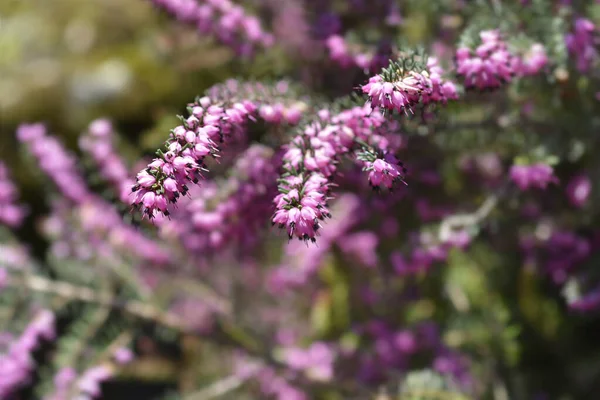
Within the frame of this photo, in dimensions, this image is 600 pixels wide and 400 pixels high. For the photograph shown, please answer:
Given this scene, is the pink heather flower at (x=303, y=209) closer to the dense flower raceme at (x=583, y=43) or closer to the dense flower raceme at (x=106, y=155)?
the dense flower raceme at (x=583, y=43)

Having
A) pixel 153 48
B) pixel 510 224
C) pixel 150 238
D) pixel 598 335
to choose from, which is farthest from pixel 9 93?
pixel 598 335

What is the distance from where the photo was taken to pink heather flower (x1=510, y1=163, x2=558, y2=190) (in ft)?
5.54

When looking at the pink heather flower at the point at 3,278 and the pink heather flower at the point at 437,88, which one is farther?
the pink heather flower at the point at 3,278

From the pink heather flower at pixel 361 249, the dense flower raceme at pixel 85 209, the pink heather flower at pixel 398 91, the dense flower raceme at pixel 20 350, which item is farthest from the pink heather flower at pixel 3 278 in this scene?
the pink heather flower at pixel 398 91

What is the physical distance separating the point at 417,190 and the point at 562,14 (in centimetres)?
79

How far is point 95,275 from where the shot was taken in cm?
231

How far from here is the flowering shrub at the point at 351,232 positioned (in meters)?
1.67

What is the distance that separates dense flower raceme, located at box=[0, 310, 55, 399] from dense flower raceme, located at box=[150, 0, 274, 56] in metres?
1.13

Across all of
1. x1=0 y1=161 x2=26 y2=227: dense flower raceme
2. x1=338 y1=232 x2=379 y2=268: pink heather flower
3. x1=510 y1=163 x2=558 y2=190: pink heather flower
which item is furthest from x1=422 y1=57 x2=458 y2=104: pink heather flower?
x1=0 y1=161 x2=26 y2=227: dense flower raceme

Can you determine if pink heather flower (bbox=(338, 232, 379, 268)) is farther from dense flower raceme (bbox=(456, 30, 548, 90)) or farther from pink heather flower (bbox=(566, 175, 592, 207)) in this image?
dense flower raceme (bbox=(456, 30, 548, 90))

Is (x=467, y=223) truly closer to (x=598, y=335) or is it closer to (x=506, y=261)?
(x=506, y=261)

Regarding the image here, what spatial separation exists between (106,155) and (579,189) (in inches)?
62.2

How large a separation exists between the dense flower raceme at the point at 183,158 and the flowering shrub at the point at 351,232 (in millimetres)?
29

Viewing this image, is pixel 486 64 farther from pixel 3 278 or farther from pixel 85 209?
pixel 3 278
